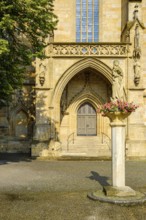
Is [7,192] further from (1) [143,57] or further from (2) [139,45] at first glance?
(1) [143,57]

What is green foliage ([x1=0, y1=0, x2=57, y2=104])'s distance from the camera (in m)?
11.2

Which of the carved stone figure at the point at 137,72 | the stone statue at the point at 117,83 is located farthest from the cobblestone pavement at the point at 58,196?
the carved stone figure at the point at 137,72

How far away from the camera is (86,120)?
2066 cm

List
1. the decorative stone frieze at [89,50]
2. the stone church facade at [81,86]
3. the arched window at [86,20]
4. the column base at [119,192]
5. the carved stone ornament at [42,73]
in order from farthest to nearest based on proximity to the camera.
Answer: the arched window at [86,20] < the decorative stone frieze at [89,50] < the stone church facade at [81,86] < the carved stone ornament at [42,73] < the column base at [119,192]

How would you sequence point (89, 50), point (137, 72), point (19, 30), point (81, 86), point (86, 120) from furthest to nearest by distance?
point (86, 120)
point (81, 86)
point (89, 50)
point (137, 72)
point (19, 30)

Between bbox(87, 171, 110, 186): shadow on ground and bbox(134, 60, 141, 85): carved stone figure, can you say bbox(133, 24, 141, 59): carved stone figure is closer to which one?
bbox(134, 60, 141, 85): carved stone figure

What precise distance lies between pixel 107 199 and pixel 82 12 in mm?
17311

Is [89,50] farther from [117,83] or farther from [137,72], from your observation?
[117,83]

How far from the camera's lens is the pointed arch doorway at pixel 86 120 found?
2056cm

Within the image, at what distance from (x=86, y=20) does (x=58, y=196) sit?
54.8ft

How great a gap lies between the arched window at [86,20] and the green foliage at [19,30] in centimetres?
908

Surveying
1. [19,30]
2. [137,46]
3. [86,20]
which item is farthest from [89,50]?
[19,30]

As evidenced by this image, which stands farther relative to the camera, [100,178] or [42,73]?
[42,73]

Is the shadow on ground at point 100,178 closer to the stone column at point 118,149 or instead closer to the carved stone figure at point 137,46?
the stone column at point 118,149
